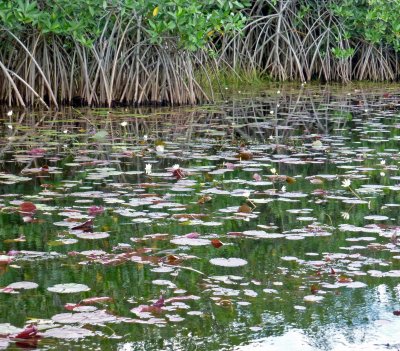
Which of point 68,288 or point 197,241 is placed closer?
point 68,288

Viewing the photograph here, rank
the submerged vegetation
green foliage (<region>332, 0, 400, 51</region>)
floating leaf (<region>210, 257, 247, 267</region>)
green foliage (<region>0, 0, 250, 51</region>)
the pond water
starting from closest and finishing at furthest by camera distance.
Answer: the pond water, floating leaf (<region>210, 257, 247, 267</region>), green foliage (<region>0, 0, 250, 51</region>), the submerged vegetation, green foliage (<region>332, 0, 400, 51</region>)

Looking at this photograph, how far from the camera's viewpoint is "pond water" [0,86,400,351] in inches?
118

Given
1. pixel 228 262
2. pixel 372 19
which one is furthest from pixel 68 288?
pixel 372 19

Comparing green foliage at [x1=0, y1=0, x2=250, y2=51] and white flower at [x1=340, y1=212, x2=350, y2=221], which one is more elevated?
green foliage at [x1=0, y1=0, x2=250, y2=51]

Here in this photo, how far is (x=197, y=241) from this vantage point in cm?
408

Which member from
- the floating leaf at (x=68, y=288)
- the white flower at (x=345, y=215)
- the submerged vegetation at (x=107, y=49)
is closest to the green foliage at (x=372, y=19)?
the submerged vegetation at (x=107, y=49)

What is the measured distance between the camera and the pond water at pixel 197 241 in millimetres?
2992

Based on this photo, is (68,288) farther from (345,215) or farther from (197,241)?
(345,215)

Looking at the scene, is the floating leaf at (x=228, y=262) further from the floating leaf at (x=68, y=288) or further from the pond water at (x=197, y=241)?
the floating leaf at (x=68, y=288)

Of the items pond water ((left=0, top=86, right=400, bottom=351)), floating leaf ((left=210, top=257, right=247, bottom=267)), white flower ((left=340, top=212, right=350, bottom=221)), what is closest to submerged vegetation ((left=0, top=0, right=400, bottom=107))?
pond water ((left=0, top=86, right=400, bottom=351))

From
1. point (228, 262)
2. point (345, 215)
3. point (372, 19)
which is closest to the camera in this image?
point (228, 262)

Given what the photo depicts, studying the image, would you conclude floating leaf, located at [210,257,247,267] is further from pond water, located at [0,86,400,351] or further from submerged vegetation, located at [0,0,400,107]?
submerged vegetation, located at [0,0,400,107]

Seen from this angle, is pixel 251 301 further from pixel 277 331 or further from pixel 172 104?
pixel 172 104

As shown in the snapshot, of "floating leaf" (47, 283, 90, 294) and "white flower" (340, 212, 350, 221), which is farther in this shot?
"white flower" (340, 212, 350, 221)
